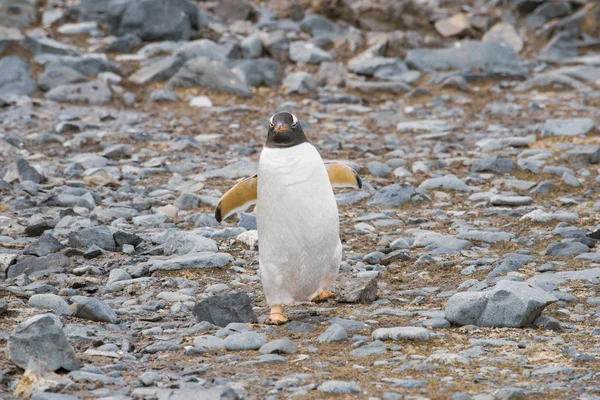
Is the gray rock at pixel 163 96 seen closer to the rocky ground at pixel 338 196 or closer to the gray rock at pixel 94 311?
the rocky ground at pixel 338 196

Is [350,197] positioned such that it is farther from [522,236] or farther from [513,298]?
[513,298]

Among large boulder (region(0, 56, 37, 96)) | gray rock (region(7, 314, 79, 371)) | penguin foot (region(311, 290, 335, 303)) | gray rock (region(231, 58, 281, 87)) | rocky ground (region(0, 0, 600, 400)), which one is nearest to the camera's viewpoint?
gray rock (region(7, 314, 79, 371))

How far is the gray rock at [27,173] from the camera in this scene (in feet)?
26.2

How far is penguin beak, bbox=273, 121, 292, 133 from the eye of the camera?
496 cm

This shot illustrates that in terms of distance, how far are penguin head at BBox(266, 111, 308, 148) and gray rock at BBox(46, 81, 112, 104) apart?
271 inches

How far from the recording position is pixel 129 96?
38.0 feet

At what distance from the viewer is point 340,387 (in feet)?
11.4

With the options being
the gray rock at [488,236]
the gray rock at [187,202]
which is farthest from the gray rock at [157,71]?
the gray rock at [488,236]

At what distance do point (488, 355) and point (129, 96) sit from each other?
333 inches

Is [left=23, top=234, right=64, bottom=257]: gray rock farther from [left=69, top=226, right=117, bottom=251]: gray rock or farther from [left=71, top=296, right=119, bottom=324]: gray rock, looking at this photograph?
[left=71, top=296, right=119, bottom=324]: gray rock

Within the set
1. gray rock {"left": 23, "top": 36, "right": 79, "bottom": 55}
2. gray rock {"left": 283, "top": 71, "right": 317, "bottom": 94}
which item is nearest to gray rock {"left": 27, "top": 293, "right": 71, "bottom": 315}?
gray rock {"left": 283, "top": 71, "right": 317, "bottom": 94}

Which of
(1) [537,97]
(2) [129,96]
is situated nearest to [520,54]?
(1) [537,97]

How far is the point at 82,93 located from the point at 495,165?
5.55 meters

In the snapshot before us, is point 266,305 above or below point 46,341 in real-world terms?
below
